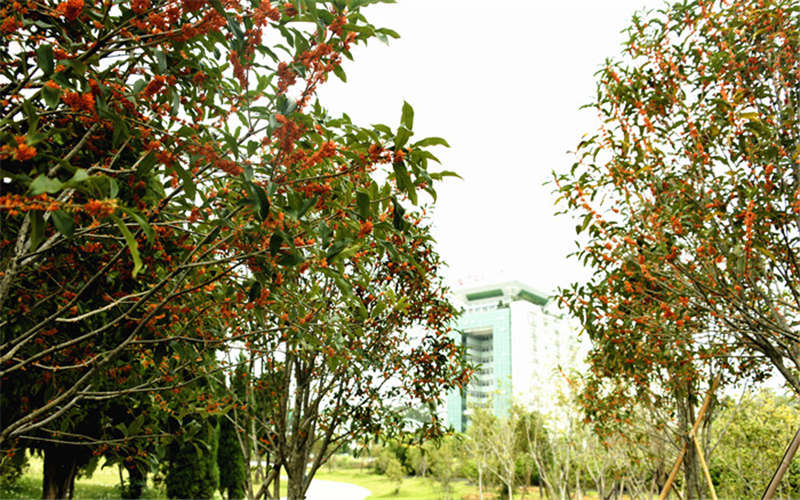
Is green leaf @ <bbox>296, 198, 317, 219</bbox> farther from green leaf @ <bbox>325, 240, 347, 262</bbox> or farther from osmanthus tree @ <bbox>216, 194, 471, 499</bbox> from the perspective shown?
osmanthus tree @ <bbox>216, 194, 471, 499</bbox>

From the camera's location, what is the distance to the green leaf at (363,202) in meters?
1.38

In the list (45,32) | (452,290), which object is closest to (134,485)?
(452,290)

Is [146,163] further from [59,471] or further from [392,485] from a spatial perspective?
[392,485]

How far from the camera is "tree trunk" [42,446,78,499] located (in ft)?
23.6

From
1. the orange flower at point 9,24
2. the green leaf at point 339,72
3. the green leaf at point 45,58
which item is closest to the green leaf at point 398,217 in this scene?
the green leaf at point 339,72

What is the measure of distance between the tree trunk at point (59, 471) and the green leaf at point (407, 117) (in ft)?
27.0

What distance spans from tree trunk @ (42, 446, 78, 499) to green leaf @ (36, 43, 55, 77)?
25.8 feet

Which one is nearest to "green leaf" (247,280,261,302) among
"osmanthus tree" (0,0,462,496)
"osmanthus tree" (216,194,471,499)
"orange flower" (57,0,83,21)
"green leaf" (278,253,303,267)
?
"osmanthus tree" (0,0,462,496)

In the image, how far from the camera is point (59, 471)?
731cm

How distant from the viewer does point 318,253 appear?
1.60 m

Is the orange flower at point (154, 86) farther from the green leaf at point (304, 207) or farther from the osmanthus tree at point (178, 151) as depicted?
the green leaf at point (304, 207)

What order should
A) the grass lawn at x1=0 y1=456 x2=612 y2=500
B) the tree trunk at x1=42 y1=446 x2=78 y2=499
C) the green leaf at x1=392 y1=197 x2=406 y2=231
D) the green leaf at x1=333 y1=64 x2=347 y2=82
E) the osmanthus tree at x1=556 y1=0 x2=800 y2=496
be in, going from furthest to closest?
the grass lawn at x1=0 y1=456 x2=612 y2=500 < the tree trunk at x1=42 y1=446 x2=78 y2=499 < the osmanthus tree at x1=556 y1=0 x2=800 y2=496 < the green leaf at x1=333 y1=64 x2=347 y2=82 < the green leaf at x1=392 y1=197 x2=406 y2=231

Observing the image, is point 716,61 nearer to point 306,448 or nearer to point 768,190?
point 768,190

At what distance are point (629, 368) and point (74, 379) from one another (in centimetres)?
384
